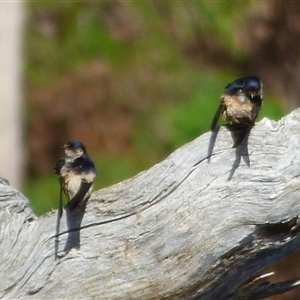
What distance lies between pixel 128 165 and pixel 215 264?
21.8 ft

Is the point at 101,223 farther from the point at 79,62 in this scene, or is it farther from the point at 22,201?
the point at 79,62

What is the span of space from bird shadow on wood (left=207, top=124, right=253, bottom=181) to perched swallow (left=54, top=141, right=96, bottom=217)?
1.65ft

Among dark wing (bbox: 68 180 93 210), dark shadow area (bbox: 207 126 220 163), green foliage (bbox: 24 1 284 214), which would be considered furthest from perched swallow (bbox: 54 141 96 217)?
green foliage (bbox: 24 1 284 214)

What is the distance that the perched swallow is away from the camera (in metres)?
3.87

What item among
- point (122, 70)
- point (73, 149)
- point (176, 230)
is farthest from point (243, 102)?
point (122, 70)

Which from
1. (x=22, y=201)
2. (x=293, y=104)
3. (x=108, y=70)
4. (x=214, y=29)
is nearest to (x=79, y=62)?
(x=108, y=70)

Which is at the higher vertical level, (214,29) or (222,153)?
(214,29)

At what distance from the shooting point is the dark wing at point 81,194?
12.7 feet

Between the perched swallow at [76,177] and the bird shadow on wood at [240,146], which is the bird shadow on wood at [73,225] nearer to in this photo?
the perched swallow at [76,177]

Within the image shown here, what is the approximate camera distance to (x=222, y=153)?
3.95 meters

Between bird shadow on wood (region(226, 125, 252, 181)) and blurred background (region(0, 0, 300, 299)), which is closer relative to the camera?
bird shadow on wood (region(226, 125, 252, 181))

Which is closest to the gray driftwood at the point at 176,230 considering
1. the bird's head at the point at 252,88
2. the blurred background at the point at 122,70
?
the bird's head at the point at 252,88

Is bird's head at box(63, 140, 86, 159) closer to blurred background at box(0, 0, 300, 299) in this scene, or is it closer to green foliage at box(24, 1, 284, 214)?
blurred background at box(0, 0, 300, 299)

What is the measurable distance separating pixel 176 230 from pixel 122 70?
8010 millimetres
